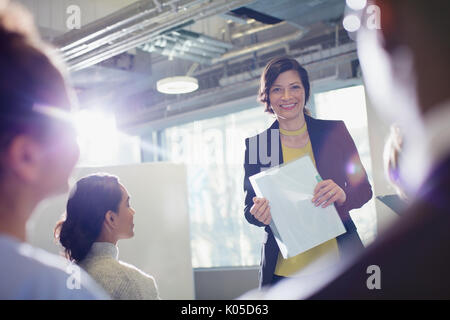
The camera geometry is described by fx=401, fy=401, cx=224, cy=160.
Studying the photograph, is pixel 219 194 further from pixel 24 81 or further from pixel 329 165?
pixel 24 81

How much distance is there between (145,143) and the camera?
15.4ft

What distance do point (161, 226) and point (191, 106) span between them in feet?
4.60

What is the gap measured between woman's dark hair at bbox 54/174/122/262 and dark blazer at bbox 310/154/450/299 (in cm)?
90

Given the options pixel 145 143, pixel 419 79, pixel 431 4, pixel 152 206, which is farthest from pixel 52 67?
pixel 145 143

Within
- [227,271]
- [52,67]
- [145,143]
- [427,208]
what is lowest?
[227,271]

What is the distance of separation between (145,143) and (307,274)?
3720mm

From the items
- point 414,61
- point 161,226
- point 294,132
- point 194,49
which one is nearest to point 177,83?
point 194,49

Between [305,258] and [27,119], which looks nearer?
[27,119]

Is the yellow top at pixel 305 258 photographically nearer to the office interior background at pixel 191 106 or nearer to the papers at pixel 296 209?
the papers at pixel 296 209

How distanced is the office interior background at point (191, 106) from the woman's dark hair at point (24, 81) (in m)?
1.23

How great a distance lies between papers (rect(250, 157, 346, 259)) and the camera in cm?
126

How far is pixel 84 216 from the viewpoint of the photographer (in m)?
1.32

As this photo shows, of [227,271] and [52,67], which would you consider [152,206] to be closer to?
[227,271]
